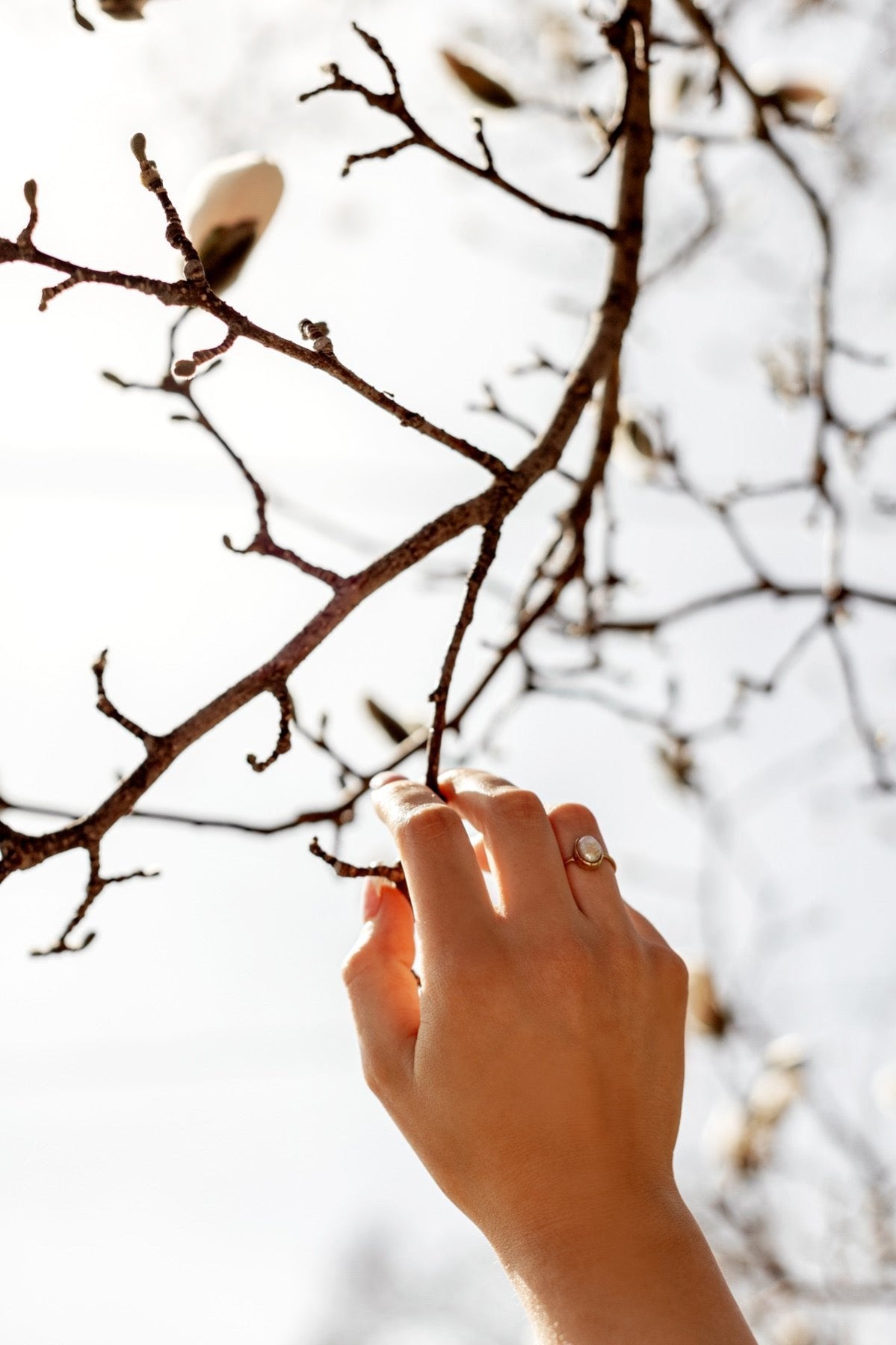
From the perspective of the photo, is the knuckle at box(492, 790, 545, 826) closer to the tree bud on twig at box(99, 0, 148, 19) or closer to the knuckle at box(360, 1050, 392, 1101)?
the knuckle at box(360, 1050, 392, 1101)

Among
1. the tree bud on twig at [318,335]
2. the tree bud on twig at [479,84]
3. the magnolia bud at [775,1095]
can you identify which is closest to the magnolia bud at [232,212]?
the tree bud on twig at [318,335]

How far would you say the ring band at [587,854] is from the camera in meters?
0.69

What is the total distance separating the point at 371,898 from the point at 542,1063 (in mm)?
189

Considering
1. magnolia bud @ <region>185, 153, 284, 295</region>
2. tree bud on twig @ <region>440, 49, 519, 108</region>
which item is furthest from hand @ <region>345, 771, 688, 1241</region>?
tree bud on twig @ <region>440, 49, 519, 108</region>

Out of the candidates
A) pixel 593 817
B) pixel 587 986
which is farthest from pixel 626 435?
pixel 587 986

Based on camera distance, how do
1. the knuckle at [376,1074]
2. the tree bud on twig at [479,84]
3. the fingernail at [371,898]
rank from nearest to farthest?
the knuckle at [376,1074] < the fingernail at [371,898] < the tree bud on twig at [479,84]

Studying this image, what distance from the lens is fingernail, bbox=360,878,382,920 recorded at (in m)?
0.72

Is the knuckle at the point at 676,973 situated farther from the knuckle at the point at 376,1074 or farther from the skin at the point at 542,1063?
the knuckle at the point at 376,1074

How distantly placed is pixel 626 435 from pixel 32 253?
2.76 feet

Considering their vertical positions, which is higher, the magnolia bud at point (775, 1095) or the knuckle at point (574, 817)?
the magnolia bud at point (775, 1095)

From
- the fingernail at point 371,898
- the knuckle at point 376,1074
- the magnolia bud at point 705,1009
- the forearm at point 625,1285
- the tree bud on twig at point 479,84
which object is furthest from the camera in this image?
the magnolia bud at point 705,1009

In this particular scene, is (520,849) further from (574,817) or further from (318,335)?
(318,335)

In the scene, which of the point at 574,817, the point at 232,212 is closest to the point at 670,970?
the point at 574,817

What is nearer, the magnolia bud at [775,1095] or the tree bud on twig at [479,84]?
the tree bud on twig at [479,84]
